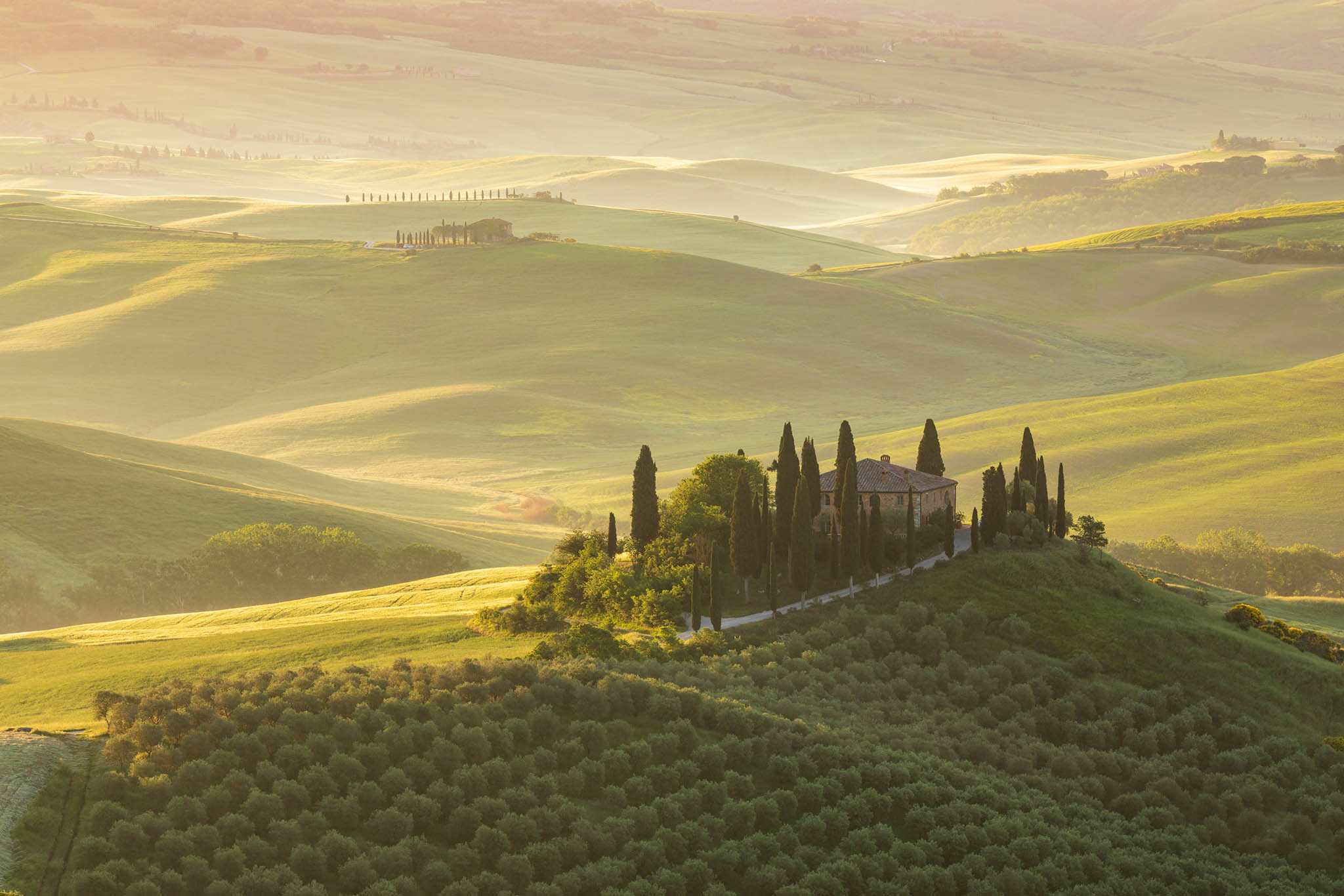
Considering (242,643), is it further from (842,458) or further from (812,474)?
(842,458)

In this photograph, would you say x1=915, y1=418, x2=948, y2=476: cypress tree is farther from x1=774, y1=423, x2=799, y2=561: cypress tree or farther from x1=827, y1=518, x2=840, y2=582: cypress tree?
x1=774, y1=423, x2=799, y2=561: cypress tree

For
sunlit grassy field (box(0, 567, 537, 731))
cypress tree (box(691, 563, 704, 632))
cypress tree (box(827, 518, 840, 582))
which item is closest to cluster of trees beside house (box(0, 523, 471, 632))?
sunlit grassy field (box(0, 567, 537, 731))

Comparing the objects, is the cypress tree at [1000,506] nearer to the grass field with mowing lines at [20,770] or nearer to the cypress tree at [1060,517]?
the cypress tree at [1060,517]

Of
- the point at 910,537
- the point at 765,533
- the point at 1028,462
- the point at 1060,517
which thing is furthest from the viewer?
the point at 1028,462

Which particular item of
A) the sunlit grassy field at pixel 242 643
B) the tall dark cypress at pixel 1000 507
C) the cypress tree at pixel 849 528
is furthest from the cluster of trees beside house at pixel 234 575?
A: the tall dark cypress at pixel 1000 507

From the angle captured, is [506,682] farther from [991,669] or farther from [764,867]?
[991,669]

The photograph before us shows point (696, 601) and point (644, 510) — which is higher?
point (644, 510)

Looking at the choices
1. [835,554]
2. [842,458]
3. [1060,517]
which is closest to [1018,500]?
[1060,517]
